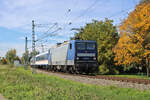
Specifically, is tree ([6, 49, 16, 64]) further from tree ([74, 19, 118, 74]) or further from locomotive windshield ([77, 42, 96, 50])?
locomotive windshield ([77, 42, 96, 50])

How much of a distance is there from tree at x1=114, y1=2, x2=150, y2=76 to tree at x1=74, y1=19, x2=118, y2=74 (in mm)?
4366

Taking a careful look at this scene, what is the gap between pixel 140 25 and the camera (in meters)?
25.3

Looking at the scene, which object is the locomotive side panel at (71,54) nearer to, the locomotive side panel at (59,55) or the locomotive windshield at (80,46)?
the locomotive windshield at (80,46)

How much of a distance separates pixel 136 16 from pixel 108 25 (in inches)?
321

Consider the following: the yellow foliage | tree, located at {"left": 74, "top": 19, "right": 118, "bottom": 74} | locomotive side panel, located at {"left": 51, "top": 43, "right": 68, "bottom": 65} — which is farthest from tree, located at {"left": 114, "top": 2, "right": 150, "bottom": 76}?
locomotive side panel, located at {"left": 51, "top": 43, "right": 68, "bottom": 65}

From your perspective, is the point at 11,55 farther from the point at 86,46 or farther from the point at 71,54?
the point at 86,46

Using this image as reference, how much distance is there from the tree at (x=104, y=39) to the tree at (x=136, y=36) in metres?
4.37

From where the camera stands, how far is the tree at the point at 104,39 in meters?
32.6

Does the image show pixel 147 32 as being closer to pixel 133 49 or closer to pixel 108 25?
pixel 133 49

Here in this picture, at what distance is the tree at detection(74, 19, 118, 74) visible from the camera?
3256cm

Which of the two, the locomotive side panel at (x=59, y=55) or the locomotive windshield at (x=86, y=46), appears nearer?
the locomotive windshield at (x=86, y=46)

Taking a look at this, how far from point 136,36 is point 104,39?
7.60 meters

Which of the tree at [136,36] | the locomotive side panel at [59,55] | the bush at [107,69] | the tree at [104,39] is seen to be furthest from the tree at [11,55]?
the tree at [136,36]

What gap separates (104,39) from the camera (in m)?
32.8
